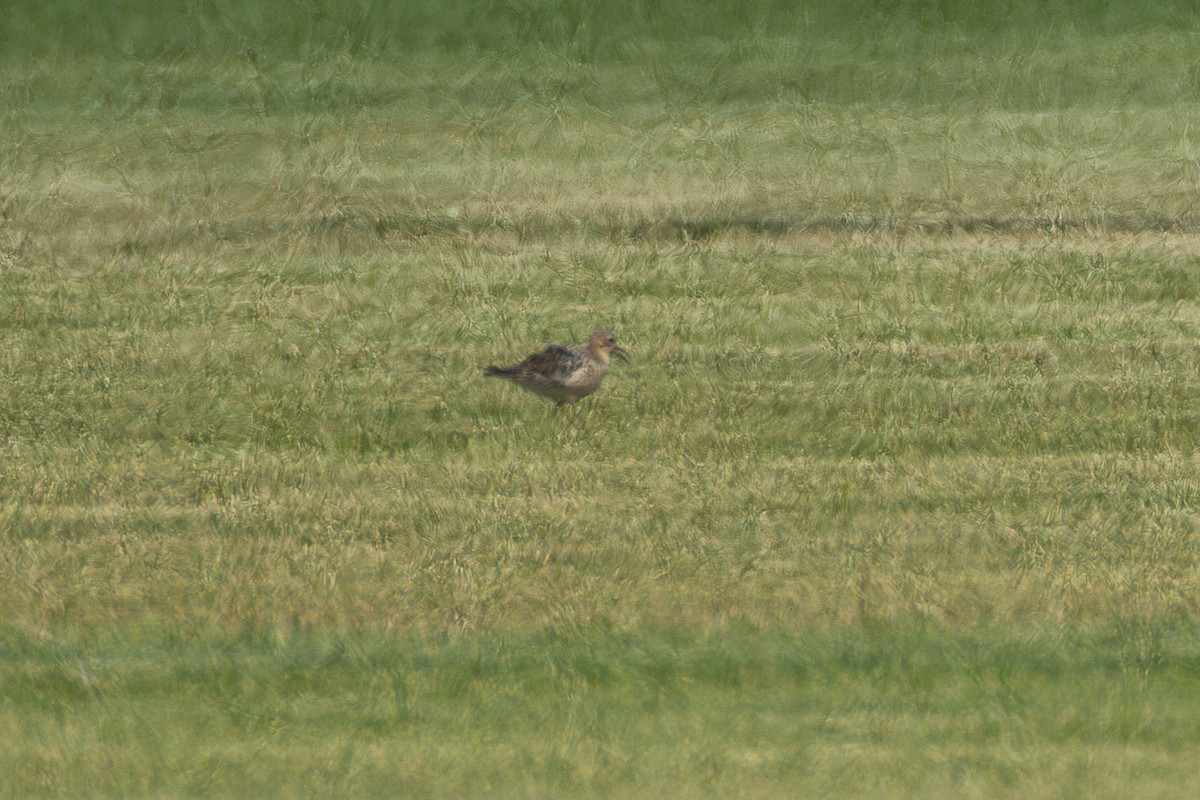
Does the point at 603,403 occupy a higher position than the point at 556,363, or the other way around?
the point at 556,363

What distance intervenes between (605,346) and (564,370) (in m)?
0.20

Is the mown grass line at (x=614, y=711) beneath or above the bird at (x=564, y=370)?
beneath

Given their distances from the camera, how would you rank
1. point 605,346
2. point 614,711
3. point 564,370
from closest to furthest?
point 614,711
point 564,370
point 605,346

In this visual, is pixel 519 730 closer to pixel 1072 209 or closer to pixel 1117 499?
pixel 1117 499

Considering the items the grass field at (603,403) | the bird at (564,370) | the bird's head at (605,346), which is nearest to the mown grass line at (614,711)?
the grass field at (603,403)

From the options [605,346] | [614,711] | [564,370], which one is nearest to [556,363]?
[564,370]

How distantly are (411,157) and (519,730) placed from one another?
6.54ft

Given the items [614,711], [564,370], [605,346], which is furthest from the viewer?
[605,346]

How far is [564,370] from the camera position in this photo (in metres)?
4.31

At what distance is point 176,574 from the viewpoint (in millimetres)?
4207

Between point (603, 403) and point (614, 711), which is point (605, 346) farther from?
point (614, 711)

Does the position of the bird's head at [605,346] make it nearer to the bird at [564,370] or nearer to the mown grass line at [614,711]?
the bird at [564,370]

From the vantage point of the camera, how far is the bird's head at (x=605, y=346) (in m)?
4.41

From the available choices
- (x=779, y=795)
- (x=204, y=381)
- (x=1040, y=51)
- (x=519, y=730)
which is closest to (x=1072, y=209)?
(x=1040, y=51)
